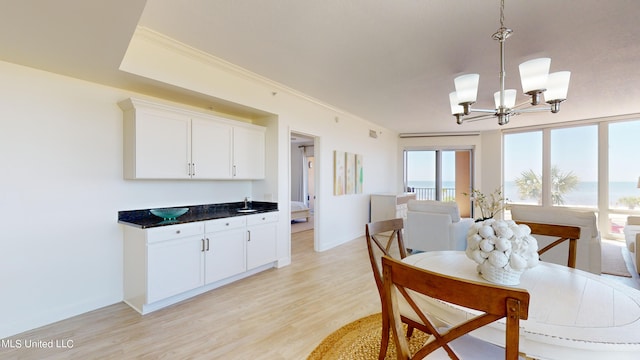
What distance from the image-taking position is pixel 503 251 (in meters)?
1.32

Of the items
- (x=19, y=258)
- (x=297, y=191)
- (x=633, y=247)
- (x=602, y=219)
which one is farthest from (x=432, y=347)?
(x=297, y=191)

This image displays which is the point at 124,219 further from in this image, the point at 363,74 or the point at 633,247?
the point at 633,247

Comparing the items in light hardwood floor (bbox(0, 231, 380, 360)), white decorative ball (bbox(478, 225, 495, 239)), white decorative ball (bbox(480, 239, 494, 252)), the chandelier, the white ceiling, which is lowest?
light hardwood floor (bbox(0, 231, 380, 360))

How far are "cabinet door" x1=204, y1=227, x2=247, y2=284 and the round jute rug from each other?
59.7 inches

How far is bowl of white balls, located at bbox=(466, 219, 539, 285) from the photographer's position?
131 centimetres

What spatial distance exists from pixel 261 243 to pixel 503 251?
2.86m

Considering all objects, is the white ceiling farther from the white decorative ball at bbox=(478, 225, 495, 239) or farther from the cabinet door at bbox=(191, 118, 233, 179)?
the white decorative ball at bbox=(478, 225, 495, 239)

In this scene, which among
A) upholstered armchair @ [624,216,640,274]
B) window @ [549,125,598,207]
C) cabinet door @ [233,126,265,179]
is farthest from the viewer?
window @ [549,125,598,207]

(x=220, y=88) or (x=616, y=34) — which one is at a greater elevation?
(x=616, y=34)

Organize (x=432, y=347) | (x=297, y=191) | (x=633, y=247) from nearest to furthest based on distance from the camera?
(x=432, y=347)
(x=633, y=247)
(x=297, y=191)

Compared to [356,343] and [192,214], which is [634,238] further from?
[192,214]

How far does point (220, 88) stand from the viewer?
313 centimetres

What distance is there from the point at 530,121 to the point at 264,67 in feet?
20.3

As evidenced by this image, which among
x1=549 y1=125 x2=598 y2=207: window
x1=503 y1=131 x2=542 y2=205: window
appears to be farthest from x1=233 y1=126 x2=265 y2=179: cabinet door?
x1=549 y1=125 x2=598 y2=207: window
